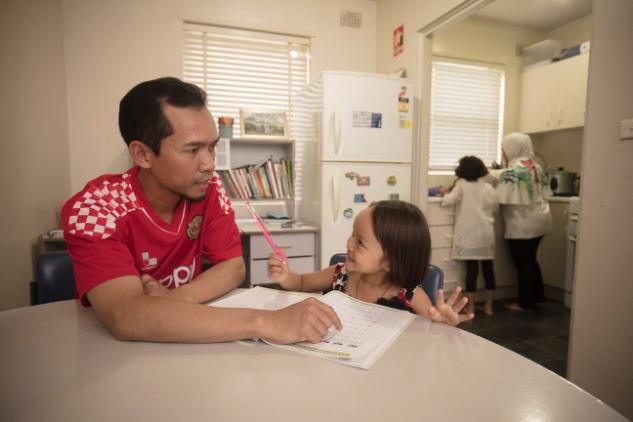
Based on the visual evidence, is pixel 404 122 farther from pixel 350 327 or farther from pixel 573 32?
pixel 573 32

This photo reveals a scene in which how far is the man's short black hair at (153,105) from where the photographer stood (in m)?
0.98

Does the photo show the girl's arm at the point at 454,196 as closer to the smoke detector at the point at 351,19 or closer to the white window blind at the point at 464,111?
the white window blind at the point at 464,111

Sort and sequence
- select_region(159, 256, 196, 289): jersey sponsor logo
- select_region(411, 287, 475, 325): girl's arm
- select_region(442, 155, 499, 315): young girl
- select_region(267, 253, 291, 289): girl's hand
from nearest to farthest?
1. select_region(411, 287, 475, 325): girl's arm
2. select_region(267, 253, 291, 289): girl's hand
3. select_region(159, 256, 196, 289): jersey sponsor logo
4. select_region(442, 155, 499, 315): young girl

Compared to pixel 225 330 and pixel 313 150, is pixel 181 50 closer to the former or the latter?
pixel 313 150

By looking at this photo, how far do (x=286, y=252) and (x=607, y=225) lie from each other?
1.89 m

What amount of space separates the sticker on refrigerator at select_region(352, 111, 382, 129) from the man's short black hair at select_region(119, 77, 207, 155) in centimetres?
178

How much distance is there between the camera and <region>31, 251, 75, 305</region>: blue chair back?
3.76 ft

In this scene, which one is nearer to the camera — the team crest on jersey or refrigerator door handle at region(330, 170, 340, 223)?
the team crest on jersey

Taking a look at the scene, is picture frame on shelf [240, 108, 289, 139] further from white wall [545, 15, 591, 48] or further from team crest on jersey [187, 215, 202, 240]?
white wall [545, 15, 591, 48]

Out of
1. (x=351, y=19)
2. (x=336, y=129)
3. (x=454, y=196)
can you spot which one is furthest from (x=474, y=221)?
(x=351, y=19)

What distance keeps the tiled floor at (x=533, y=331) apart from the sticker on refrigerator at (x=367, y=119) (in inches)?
67.5

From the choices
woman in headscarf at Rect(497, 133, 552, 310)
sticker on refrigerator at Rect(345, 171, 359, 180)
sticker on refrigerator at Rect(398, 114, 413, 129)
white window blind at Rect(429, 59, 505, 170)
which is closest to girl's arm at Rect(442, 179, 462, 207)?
woman in headscarf at Rect(497, 133, 552, 310)

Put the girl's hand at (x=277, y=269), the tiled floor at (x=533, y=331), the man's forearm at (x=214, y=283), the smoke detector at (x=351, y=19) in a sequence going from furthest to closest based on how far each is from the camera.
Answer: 1. the smoke detector at (x=351, y=19)
2. the tiled floor at (x=533, y=331)
3. the girl's hand at (x=277, y=269)
4. the man's forearm at (x=214, y=283)

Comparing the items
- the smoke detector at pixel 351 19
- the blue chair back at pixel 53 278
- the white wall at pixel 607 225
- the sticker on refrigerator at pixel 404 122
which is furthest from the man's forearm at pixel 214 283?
the smoke detector at pixel 351 19
